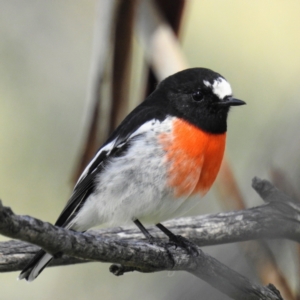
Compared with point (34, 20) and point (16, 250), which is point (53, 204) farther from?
point (16, 250)

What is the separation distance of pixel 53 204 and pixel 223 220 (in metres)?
2.51

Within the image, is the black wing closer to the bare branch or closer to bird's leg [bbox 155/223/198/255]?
bird's leg [bbox 155/223/198/255]

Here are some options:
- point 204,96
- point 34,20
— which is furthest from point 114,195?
point 34,20

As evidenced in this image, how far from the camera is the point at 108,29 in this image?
272 cm

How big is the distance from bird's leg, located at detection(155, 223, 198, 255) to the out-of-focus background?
179cm

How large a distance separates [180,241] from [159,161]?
0.50 m

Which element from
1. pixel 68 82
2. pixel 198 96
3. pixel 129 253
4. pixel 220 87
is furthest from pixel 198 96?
pixel 68 82

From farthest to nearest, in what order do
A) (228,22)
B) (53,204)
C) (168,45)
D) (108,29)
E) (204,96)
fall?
(228,22) → (53,204) → (204,96) → (168,45) → (108,29)

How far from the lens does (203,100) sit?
3.31 meters

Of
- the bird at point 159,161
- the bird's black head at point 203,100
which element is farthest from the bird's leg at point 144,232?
the bird's black head at point 203,100

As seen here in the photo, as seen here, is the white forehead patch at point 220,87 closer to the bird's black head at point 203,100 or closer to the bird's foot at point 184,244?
the bird's black head at point 203,100

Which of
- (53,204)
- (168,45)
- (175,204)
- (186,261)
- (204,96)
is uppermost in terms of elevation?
(168,45)

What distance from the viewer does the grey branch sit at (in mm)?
1963

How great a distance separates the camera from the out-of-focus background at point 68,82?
17.7 ft
